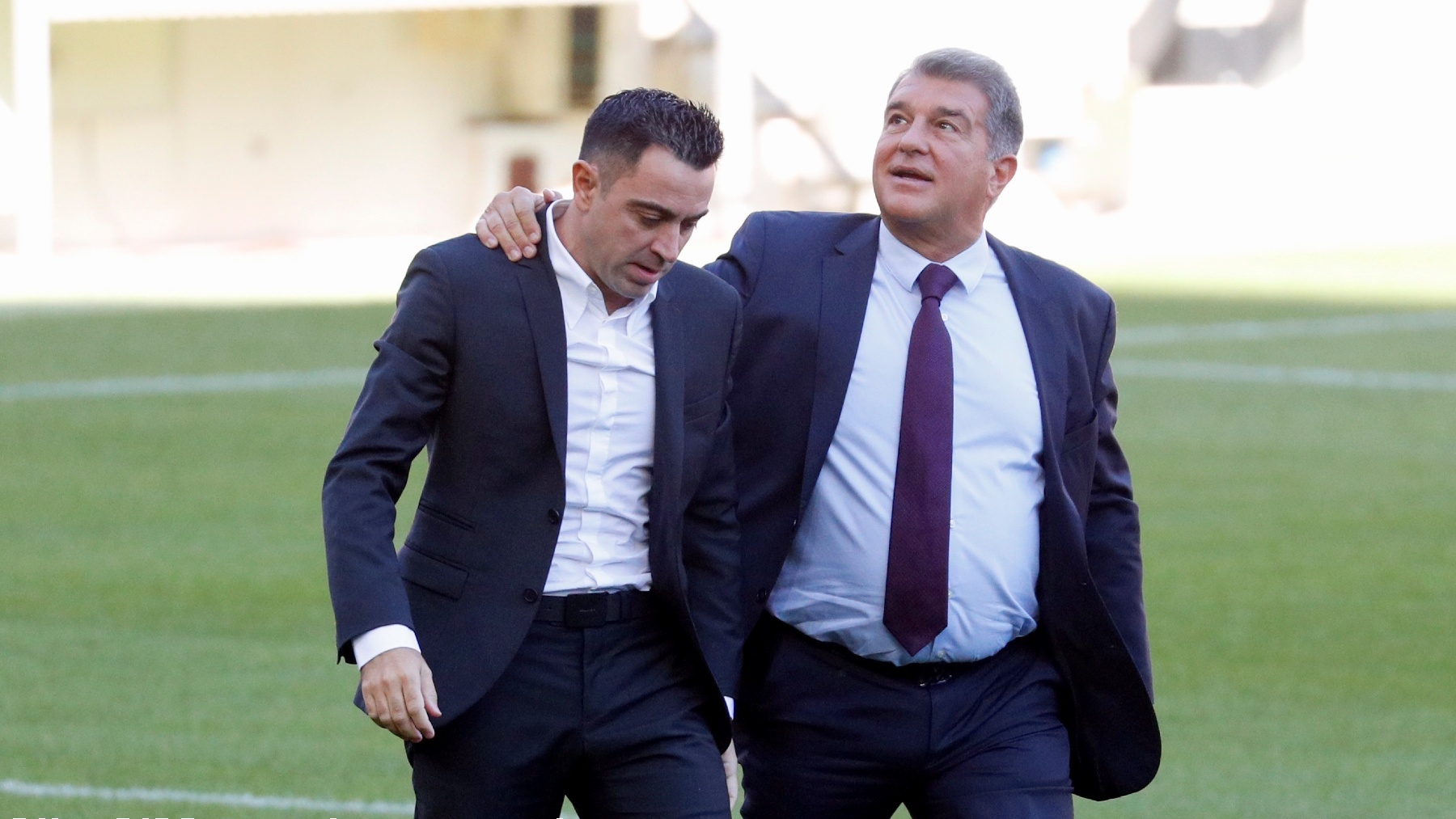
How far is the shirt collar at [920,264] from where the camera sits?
504 cm

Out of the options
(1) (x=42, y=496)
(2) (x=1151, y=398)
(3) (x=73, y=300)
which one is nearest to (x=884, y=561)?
(1) (x=42, y=496)

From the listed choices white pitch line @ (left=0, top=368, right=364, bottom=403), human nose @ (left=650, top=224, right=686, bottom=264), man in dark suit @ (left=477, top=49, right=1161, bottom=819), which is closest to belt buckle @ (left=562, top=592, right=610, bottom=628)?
man in dark suit @ (left=477, top=49, right=1161, bottom=819)

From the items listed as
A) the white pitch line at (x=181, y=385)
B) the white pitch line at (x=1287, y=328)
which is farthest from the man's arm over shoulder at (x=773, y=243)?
the white pitch line at (x=1287, y=328)

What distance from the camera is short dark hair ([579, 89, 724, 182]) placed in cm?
427

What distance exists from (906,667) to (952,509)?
13.7 inches

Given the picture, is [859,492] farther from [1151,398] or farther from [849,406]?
[1151,398]

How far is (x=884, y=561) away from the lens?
4812 mm

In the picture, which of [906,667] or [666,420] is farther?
[906,667]

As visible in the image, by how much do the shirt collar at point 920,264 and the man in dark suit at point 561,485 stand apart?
710 mm

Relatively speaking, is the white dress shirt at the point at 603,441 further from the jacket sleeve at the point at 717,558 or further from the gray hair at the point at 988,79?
the gray hair at the point at 988,79

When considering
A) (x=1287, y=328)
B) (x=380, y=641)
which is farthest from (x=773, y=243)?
(x=1287, y=328)

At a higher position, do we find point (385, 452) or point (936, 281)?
point (936, 281)

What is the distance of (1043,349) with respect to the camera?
4934 mm

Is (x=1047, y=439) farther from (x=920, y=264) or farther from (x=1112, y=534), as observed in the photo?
(x=920, y=264)
